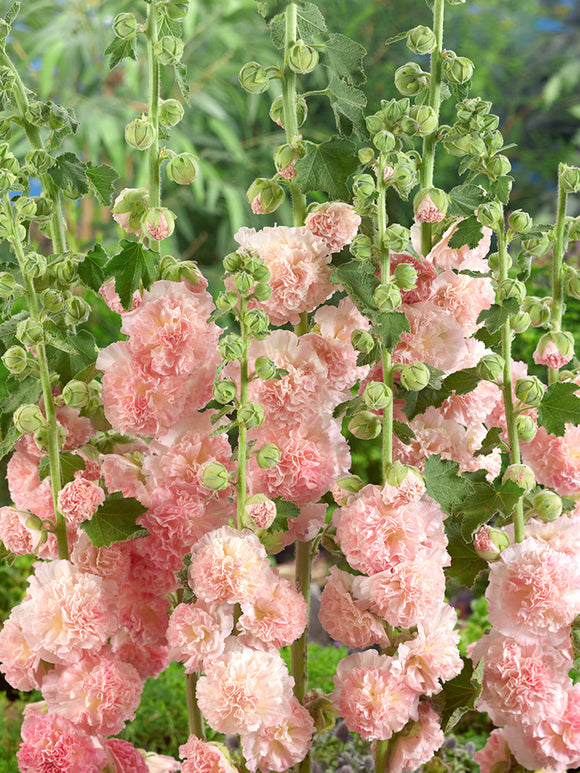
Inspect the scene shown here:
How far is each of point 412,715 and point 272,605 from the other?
0.43 feet

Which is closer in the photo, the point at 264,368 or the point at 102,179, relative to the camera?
the point at 264,368

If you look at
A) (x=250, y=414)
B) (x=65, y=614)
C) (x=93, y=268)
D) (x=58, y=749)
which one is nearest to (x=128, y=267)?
(x=93, y=268)

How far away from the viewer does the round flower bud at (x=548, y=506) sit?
2.07ft

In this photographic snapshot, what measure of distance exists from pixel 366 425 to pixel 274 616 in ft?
0.46

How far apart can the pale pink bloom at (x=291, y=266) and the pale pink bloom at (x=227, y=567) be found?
6.1 inches

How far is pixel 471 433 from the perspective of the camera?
2.31 ft

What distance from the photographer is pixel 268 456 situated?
574 millimetres

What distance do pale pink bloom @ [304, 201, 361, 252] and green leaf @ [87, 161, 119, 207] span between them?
0.52 feet

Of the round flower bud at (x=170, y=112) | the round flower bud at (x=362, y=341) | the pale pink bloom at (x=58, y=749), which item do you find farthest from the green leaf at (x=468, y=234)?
the pale pink bloom at (x=58, y=749)

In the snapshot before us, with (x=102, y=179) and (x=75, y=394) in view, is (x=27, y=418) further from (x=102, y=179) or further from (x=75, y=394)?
(x=102, y=179)

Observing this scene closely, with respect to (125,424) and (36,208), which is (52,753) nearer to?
(125,424)

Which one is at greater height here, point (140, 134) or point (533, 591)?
point (140, 134)

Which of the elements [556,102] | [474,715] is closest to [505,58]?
[556,102]

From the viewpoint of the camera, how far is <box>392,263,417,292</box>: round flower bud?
1.92ft
